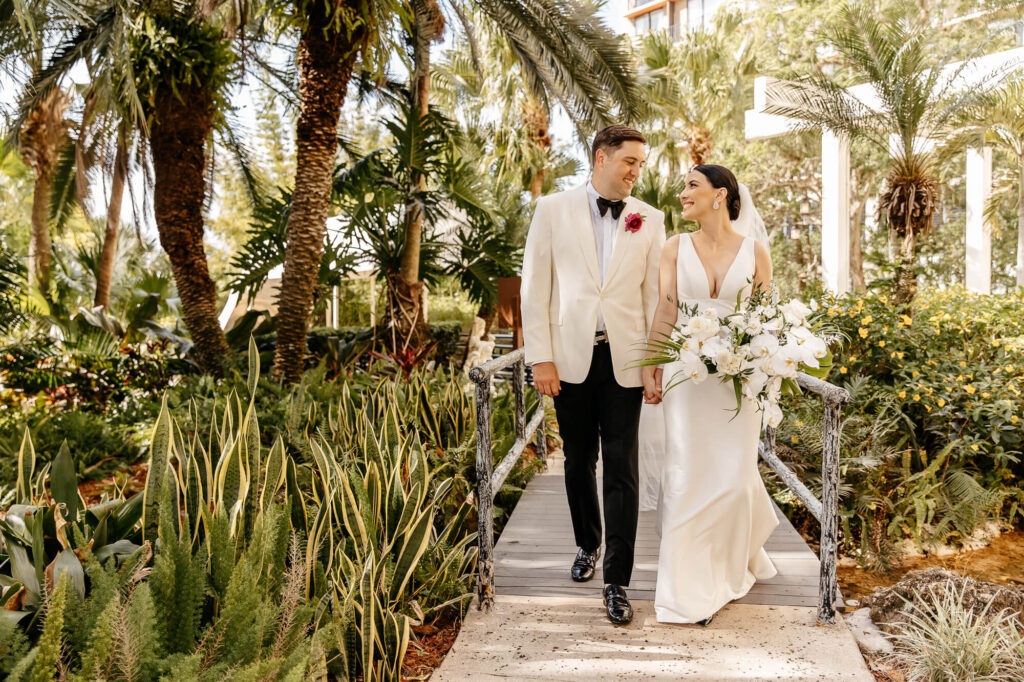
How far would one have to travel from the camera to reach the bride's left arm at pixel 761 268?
10.2 feet

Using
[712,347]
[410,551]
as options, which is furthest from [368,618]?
[712,347]

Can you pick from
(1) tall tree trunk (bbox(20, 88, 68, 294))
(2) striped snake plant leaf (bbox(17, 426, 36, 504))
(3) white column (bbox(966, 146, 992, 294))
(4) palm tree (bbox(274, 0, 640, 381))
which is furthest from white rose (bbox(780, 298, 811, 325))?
(1) tall tree trunk (bbox(20, 88, 68, 294))

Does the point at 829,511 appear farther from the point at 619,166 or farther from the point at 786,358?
the point at 619,166

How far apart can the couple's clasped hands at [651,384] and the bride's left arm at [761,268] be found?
54 centimetres

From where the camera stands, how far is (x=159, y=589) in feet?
6.30

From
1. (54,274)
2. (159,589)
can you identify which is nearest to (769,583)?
(159,589)

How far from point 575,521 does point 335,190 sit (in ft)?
22.1

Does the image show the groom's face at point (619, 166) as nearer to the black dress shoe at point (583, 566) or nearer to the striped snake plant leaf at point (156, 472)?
the black dress shoe at point (583, 566)

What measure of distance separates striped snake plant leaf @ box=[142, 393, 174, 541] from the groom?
4.53 feet

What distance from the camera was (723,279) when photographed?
3139 millimetres

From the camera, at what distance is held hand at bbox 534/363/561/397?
3037 millimetres

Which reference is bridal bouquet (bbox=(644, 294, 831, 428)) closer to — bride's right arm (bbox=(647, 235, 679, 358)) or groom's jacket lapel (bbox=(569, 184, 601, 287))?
bride's right arm (bbox=(647, 235, 679, 358))

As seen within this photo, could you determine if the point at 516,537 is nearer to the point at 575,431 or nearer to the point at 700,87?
the point at 575,431

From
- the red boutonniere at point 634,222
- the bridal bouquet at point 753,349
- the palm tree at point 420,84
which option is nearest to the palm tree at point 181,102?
the palm tree at point 420,84
